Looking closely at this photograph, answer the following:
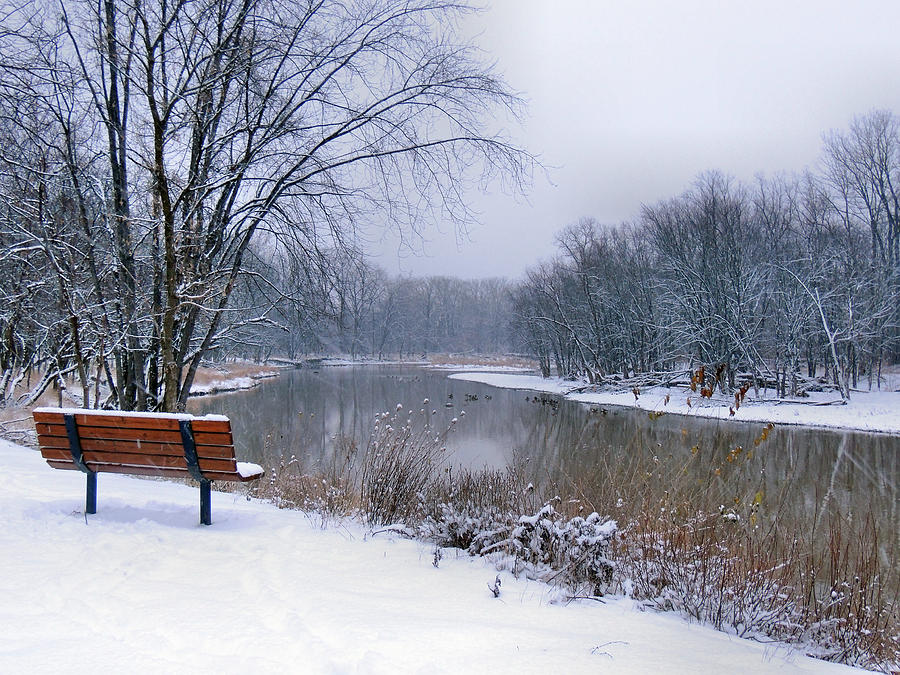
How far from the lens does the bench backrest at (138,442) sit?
4008 millimetres

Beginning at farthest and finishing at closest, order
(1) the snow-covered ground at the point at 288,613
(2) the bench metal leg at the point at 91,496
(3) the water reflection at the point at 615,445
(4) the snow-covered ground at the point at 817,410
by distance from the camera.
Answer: (4) the snow-covered ground at the point at 817,410
(3) the water reflection at the point at 615,445
(2) the bench metal leg at the point at 91,496
(1) the snow-covered ground at the point at 288,613

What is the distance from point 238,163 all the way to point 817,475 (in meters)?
11.5

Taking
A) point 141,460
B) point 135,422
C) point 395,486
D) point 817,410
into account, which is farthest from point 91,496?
point 817,410

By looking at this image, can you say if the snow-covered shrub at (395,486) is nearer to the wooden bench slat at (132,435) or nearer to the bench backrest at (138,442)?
the bench backrest at (138,442)

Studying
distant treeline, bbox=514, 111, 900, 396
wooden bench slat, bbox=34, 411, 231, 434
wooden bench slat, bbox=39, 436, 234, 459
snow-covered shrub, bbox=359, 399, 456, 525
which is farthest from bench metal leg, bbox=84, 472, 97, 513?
distant treeline, bbox=514, 111, 900, 396

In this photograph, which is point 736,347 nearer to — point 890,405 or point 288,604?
point 890,405

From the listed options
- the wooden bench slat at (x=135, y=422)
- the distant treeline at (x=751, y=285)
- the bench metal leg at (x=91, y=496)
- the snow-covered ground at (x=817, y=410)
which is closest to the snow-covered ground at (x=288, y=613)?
the bench metal leg at (x=91, y=496)

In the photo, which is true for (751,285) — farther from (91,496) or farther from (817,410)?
(91,496)

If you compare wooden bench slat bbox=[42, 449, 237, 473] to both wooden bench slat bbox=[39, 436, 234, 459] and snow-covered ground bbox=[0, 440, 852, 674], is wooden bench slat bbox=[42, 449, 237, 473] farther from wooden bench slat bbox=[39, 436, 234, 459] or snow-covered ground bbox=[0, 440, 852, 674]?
snow-covered ground bbox=[0, 440, 852, 674]

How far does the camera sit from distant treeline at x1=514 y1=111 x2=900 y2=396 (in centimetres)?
2611

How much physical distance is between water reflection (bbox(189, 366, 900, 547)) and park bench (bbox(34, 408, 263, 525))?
2.41 metres

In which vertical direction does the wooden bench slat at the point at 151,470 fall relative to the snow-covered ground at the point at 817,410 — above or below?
above

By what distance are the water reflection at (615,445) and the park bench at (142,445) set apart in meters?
2.41

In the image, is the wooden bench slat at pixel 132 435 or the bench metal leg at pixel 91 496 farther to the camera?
the bench metal leg at pixel 91 496
